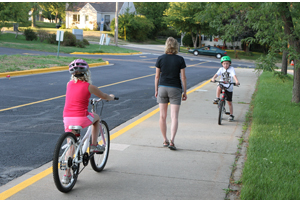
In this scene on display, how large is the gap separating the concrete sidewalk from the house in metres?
64.1

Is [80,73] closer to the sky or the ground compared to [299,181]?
closer to the sky

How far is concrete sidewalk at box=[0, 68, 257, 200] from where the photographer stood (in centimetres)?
432

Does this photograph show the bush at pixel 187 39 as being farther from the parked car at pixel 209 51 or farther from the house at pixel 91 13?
the parked car at pixel 209 51

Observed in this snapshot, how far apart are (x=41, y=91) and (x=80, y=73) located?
823cm

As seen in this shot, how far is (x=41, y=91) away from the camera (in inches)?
475

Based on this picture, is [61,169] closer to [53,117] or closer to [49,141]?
[49,141]

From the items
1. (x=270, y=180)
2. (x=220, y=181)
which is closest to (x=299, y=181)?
(x=270, y=180)

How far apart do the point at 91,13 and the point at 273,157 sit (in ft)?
222

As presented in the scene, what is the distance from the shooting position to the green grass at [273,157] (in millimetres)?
4234

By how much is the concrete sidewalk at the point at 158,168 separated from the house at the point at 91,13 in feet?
210

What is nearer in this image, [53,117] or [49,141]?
[49,141]

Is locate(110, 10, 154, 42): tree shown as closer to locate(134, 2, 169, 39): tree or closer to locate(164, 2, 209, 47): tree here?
locate(134, 2, 169, 39): tree

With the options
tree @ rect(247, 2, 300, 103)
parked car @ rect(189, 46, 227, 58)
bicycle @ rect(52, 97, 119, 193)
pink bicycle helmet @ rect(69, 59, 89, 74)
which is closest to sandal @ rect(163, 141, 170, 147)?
bicycle @ rect(52, 97, 119, 193)

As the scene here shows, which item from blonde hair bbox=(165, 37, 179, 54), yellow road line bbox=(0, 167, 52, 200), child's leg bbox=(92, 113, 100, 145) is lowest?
yellow road line bbox=(0, 167, 52, 200)
